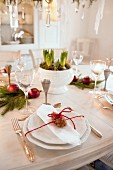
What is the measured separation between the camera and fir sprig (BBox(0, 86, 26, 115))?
1.01 metres

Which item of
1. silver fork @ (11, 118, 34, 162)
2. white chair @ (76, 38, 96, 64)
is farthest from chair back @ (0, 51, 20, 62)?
white chair @ (76, 38, 96, 64)

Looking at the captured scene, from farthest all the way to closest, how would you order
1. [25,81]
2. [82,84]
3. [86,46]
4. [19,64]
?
[86,46]
[19,64]
[82,84]
[25,81]

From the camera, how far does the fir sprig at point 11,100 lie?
1.01 m

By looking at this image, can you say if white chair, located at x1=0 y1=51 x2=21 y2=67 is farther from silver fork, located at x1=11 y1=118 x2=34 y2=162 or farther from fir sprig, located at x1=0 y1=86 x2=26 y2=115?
silver fork, located at x1=11 y1=118 x2=34 y2=162

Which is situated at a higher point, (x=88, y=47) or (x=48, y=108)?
(x=88, y=47)

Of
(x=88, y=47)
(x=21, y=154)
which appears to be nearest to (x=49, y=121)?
(x=21, y=154)

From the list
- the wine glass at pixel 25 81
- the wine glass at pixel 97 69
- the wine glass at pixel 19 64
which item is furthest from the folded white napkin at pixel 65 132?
the wine glass at pixel 19 64

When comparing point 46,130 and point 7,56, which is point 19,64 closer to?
point 7,56

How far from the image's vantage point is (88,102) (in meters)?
1.12

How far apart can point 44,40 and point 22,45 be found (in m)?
0.38

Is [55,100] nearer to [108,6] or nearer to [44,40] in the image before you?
[44,40]

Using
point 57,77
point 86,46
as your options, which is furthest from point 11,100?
point 86,46

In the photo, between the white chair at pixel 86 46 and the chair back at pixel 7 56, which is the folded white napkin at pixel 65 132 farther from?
the white chair at pixel 86 46

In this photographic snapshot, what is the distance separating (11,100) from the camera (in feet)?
3.50
